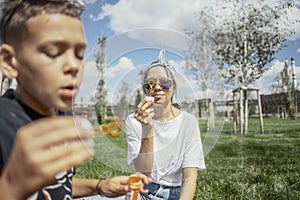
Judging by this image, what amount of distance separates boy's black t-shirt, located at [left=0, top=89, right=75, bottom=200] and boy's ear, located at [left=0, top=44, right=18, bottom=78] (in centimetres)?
5

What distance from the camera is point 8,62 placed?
0.79 m

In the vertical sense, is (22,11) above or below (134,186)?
above

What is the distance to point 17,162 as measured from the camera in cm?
56

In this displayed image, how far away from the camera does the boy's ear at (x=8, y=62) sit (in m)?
0.79

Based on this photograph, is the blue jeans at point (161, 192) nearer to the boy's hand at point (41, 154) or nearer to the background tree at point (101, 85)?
the background tree at point (101, 85)

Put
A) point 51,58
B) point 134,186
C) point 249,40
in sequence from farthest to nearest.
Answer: point 249,40, point 134,186, point 51,58

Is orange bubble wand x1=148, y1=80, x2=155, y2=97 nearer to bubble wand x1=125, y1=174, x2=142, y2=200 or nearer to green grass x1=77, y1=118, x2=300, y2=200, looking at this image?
green grass x1=77, y1=118, x2=300, y2=200

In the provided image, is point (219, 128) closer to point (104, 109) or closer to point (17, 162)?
point (104, 109)

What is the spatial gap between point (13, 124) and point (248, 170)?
3832 mm

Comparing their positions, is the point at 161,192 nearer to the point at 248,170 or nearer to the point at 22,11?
the point at 22,11

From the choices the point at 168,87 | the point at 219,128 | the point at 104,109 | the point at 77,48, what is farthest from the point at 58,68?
the point at 219,128

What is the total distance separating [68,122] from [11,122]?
220 millimetres

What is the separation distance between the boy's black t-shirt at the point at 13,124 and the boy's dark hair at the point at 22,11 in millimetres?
109

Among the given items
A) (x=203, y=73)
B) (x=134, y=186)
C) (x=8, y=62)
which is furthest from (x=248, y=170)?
(x=8, y=62)
